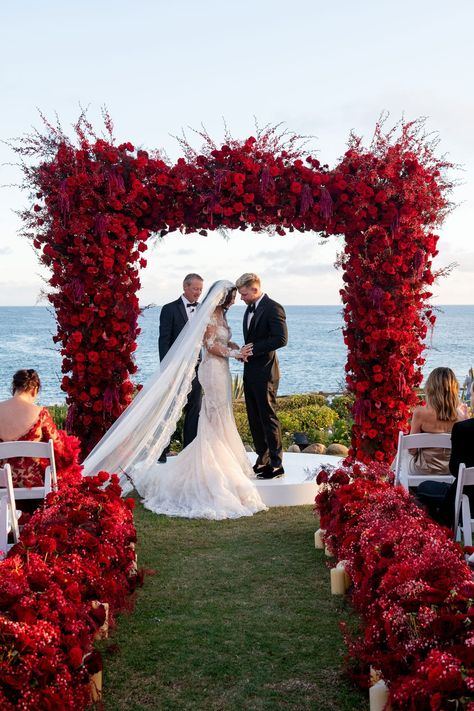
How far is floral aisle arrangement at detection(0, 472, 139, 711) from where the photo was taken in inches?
124

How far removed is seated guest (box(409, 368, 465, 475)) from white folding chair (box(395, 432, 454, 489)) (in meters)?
0.07

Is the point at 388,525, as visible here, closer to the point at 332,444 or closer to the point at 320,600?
the point at 320,600

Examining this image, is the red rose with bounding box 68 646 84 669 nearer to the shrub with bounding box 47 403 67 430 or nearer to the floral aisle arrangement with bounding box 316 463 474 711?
the floral aisle arrangement with bounding box 316 463 474 711

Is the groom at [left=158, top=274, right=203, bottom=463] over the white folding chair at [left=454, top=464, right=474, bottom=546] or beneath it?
over

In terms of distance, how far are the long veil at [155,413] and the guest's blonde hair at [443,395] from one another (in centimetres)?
261

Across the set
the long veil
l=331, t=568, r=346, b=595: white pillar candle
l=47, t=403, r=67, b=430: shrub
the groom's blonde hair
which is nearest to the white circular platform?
the long veil

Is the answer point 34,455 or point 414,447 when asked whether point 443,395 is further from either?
point 34,455

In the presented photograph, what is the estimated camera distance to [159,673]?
4387mm

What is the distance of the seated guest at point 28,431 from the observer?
20.7ft

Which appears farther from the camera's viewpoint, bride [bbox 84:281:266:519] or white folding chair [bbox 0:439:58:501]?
bride [bbox 84:281:266:519]

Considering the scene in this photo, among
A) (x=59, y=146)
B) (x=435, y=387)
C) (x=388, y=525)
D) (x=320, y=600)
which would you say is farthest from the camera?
(x=59, y=146)

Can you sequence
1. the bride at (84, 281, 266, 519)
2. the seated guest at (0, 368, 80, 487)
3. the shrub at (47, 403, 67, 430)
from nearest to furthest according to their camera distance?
the seated guest at (0, 368, 80, 487)
the bride at (84, 281, 266, 519)
the shrub at (47, 403, 67, 430)

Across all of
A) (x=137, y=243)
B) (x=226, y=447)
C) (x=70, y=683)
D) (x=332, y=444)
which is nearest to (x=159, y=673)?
(x=70, y=683)

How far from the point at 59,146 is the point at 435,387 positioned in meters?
4.59
